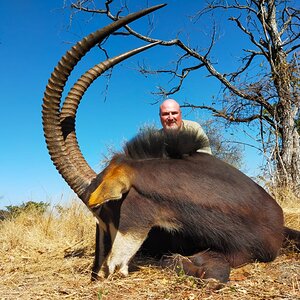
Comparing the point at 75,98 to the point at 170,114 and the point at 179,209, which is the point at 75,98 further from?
the point at 170,114

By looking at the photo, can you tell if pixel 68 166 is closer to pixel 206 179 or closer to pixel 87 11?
pixel 206 179

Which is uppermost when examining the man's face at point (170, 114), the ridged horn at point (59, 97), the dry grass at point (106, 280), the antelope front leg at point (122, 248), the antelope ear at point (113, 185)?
the man's face at point (170, 114)

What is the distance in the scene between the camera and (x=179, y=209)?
2949 mm

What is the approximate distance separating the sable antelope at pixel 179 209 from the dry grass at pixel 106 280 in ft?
0.41

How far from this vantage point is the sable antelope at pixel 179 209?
2943 mm

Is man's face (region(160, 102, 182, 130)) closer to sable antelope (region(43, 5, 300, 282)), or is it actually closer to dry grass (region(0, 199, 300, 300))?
dry grass (region(0, 199, 300, 300))

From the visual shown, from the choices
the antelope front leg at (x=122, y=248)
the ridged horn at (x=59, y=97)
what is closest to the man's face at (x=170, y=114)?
the ridged horn at (x=59, y=97)

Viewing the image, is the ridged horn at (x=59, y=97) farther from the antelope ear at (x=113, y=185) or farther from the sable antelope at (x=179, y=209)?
the antelope ear at (x=113, y=185)

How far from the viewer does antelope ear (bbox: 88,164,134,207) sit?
275 cm

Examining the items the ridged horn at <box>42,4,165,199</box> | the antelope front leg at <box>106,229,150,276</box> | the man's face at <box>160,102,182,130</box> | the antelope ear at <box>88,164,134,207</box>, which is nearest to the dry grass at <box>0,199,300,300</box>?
the antelope front leg at <box>106,229,150,276</box>

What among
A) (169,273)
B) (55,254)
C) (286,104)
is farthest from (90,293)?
(286,104)

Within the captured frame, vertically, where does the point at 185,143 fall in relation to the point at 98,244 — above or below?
→ above

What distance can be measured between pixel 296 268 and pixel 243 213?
59 cm

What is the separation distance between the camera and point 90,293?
2738 mm
